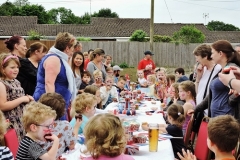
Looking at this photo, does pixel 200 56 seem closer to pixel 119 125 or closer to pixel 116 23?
pixel 119 125

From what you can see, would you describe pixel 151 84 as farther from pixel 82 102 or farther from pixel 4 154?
pixel 4 154

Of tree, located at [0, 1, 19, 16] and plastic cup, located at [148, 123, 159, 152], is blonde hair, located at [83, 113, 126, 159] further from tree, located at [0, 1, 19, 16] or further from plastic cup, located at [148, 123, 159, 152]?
tree, located at [0, 1, 19, 16]

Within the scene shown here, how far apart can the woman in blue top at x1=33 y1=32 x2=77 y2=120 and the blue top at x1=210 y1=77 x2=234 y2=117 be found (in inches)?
67.1

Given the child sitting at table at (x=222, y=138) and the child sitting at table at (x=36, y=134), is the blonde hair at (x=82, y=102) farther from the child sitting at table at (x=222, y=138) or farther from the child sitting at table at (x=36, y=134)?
the child sitting at table at (x=222, y=138)

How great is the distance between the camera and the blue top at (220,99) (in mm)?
4336

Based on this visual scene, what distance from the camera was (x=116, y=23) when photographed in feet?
140

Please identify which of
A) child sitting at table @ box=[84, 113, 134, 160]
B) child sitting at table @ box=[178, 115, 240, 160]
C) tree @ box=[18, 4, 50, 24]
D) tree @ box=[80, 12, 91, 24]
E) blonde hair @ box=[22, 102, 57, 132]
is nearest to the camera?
child sitting at table @ box=[84, 113, 134, 160]

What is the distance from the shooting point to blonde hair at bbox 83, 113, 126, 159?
2.40 m

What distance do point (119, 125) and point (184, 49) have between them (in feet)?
84.6

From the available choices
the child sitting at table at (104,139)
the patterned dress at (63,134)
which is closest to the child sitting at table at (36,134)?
the patterned dress at (63,134)

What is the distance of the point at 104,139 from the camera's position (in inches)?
94.3

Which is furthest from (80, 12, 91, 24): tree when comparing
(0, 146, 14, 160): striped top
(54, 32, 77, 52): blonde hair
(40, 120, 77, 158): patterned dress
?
(0, 146, 14, 160): striped top

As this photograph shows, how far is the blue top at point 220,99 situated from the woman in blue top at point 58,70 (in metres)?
1.70

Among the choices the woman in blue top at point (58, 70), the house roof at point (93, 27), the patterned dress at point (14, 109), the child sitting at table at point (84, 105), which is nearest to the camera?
the child sitting at table at point (84, 105)
